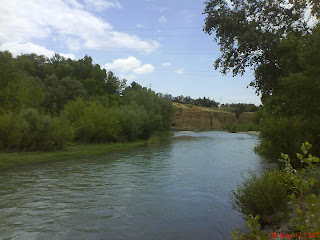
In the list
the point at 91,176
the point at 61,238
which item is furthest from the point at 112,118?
the point at 61,238

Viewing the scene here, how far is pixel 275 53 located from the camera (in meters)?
17.1

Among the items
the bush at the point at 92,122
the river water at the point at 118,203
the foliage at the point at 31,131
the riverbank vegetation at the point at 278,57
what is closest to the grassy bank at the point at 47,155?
→ the foliage at the point at 31,131

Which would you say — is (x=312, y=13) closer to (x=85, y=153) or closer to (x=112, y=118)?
(x=85, y=153)

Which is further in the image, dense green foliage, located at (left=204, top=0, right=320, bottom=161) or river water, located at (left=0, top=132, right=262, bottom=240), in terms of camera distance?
dense green foliage, located at (left=204, top=0, right=320, bottom=161)

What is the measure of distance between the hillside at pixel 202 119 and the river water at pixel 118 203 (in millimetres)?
129817

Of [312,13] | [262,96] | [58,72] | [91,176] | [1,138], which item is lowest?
[91,176]

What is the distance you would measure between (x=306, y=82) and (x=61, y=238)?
42.2ft

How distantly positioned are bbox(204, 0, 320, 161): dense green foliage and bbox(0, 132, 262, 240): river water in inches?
208

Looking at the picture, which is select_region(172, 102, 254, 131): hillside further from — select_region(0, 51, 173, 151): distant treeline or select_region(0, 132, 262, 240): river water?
select_region(0, 132, 262, 240): river water

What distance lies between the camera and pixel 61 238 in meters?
10.1

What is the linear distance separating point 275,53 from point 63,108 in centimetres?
4713

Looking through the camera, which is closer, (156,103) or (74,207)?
(74,207)

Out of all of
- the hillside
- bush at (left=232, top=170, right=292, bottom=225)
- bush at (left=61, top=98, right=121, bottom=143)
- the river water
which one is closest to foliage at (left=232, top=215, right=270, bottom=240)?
bush at (left=232, top=170, right=292, bottom=225)

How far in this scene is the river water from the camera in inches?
423
